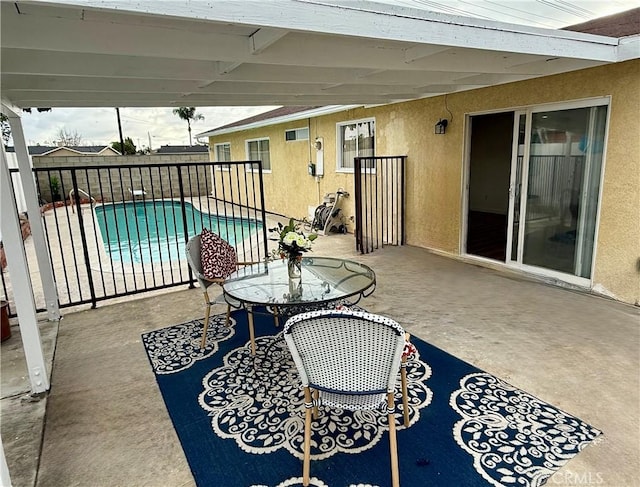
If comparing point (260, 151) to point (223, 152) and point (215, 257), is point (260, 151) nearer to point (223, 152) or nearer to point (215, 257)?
point (223, 152)

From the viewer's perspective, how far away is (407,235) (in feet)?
23.7

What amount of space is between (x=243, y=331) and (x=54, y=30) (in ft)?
8.92

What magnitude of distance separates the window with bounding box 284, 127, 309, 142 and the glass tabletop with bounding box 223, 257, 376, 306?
6.34m

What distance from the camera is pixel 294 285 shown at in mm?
3191

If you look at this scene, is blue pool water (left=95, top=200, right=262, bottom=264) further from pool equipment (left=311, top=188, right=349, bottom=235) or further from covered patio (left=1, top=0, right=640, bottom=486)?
covered patio (left=1, top=0, right=640, bottom=486)

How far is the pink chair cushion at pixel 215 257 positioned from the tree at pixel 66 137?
1173 inches

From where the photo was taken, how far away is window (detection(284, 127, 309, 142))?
9586 mm

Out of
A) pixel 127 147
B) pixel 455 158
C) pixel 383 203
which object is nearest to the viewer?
pixel 455 158

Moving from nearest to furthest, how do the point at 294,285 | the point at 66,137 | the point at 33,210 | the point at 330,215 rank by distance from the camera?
the point at 294,285 → the point at 33,210 → the point at 330,215 → the point at 66,137

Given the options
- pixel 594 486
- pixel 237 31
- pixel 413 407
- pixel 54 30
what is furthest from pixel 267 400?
pixel 54 30

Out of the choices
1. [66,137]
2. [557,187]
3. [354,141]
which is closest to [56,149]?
Answer: [66,137]

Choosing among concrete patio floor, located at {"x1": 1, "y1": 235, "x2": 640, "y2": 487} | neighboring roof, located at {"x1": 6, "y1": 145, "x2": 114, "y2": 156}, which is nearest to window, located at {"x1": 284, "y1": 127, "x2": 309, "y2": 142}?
concrete patio floor, located at {"x1": 1, "y1": 235, "x2": 640, "y2": 487}

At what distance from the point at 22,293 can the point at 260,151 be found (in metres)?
10.1

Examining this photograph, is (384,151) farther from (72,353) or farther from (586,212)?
(72,353)
